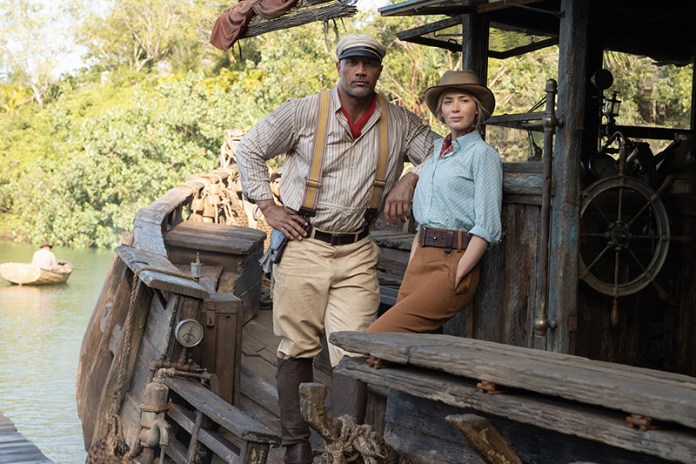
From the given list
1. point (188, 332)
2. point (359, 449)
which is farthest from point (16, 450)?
point (359, 449)

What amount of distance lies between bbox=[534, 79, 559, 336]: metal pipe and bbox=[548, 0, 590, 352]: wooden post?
2 cm

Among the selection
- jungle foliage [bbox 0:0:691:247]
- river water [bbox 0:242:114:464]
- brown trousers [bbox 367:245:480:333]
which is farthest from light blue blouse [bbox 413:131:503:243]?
jungle foliage [bbox 0:0:691:247]

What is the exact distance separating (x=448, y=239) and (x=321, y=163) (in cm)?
88

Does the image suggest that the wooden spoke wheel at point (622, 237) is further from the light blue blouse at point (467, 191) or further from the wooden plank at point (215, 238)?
the wooden plank at point (215, 238)

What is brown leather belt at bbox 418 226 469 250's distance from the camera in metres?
4.63

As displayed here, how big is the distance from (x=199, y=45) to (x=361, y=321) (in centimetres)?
4137

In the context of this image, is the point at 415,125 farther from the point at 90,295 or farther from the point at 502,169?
the point at 90,295

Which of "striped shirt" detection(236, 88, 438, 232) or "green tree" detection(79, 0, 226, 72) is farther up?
"green tree" detection(79, 0, 226, 72)

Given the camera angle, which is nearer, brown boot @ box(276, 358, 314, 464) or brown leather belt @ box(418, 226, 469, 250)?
brown leather belt @ box(418, 226, 469, 250)

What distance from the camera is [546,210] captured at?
4.69 metres

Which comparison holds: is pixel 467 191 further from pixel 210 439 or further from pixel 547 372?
pixel 210 439

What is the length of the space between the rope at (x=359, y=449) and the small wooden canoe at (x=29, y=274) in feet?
65.5

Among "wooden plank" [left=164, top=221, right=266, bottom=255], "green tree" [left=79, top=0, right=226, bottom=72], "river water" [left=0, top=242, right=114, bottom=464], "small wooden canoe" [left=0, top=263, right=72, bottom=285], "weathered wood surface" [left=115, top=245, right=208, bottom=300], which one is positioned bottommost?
"river water" [left=0, top=242, right=114, bottom=464]

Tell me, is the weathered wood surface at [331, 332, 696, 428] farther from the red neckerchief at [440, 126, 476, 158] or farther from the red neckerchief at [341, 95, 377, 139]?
the red neckerchief at [341, 95, 377, 139]
